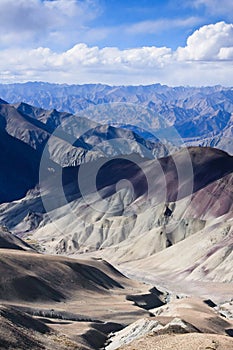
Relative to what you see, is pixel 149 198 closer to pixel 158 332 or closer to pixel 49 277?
pixel 49 277

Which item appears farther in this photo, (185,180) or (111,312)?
(185,180)

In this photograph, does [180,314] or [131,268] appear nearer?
[180,314]

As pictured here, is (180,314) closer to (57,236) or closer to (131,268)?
(131,268)

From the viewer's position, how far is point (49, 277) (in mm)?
91438

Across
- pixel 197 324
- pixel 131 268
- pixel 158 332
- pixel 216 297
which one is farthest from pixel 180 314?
pixel 131 268

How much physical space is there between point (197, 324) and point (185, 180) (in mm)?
132714

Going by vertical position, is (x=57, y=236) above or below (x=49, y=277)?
below

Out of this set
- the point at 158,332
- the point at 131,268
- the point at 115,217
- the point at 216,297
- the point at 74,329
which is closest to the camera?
the point at 158,332

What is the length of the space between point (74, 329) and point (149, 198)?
445 ft

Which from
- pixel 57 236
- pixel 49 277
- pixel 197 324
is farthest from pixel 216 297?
pixel 57 236

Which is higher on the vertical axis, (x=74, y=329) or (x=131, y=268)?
(x=74, y=329)

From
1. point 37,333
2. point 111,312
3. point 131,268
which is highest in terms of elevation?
point 37,333

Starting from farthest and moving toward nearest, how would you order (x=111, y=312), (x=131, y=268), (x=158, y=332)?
(x=131, y=268) < (x=111, y=312) < (x=158, y=332)

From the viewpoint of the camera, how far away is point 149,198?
653 feet
